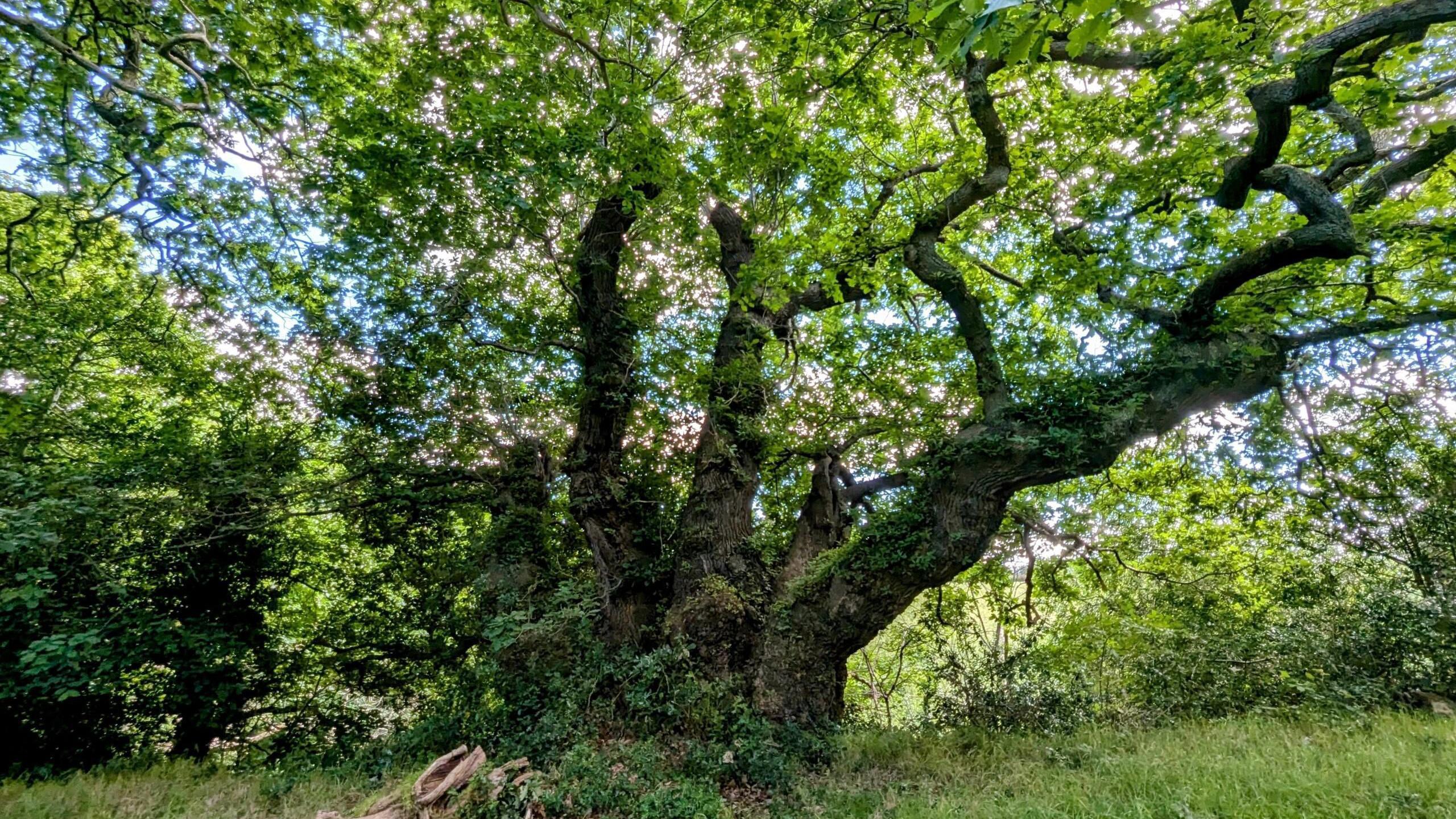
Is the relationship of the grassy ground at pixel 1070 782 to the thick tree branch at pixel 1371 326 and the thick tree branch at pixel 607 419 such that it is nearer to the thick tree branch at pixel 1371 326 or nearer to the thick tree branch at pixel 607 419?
the thick tree branch at pixel 607 419

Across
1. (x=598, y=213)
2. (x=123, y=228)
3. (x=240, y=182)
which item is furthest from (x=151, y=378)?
(x=598, y=213)

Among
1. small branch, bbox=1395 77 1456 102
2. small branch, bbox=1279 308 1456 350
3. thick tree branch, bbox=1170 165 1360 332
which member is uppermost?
small branch, bbox=1395 77 1456 102

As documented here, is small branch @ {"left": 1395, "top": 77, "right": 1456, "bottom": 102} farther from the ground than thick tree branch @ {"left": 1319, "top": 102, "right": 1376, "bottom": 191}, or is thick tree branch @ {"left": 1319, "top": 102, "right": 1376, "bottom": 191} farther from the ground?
small branch @ {"left": 1395, "top": 77, "right": 1456, "bottom": 102}

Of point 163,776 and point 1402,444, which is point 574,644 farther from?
point 1402,444

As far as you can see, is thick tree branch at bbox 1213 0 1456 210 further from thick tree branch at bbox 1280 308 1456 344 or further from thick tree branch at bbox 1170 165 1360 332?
thick tree branch at bbox 1280 308 1456 344

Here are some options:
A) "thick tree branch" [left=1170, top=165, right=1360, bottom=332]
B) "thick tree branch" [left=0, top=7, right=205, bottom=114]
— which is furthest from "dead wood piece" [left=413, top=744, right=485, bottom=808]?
"thick tree branch" [left=1170, top=165, right=1360, bottom=332]

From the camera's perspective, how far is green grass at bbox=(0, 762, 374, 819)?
4863 millimetres

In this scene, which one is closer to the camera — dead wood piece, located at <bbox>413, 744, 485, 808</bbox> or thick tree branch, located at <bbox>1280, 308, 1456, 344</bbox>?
dead wood piece, located at <bbox>413, 744, 485, 808</bbox>

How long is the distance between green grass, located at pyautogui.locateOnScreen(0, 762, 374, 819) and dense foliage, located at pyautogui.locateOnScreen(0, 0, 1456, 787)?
33.8 inches

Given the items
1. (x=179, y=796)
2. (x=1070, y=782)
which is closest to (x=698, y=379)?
(x=1070, y=782)

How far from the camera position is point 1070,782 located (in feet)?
14.9

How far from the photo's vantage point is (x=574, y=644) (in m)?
7.01

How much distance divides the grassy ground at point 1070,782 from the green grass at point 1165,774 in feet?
0.04

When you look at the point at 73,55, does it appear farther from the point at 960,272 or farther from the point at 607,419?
the point at 960,272
